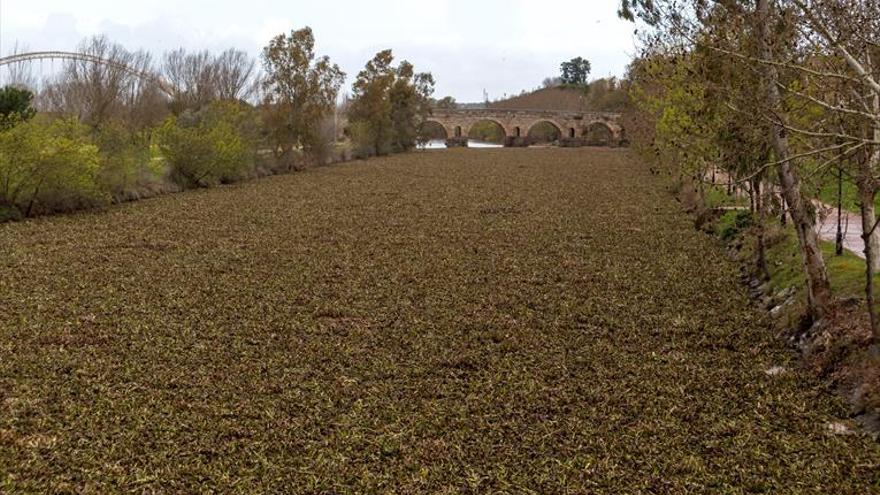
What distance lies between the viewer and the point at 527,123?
3369 inches

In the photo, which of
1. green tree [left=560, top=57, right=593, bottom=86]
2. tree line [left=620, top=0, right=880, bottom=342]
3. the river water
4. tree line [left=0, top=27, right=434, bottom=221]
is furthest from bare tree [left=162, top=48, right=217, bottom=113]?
green tree [left=560, top=57, right=593, bottom=86]

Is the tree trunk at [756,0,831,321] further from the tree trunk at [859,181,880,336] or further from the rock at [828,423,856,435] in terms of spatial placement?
the rock at [828,423,856,435]

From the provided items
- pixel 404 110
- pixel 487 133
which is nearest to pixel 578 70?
pixel 487 133

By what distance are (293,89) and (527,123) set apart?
2197 inches

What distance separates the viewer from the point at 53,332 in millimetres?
7625

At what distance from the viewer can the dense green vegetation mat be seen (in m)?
4.84

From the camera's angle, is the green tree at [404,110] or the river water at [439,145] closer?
the green tree at [404,110]

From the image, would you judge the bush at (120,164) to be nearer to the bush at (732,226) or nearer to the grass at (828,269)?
the bush at (732,226)

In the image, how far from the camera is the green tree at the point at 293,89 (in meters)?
32.9

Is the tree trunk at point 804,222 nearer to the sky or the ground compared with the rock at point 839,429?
nearer to the sky

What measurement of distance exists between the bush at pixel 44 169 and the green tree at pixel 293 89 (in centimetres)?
1598

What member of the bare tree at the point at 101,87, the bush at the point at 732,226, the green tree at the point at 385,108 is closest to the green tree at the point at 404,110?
the green tree at the point at 385,108

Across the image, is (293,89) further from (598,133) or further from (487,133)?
(487,133)

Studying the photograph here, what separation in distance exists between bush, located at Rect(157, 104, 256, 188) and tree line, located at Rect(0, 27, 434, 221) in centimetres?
4
